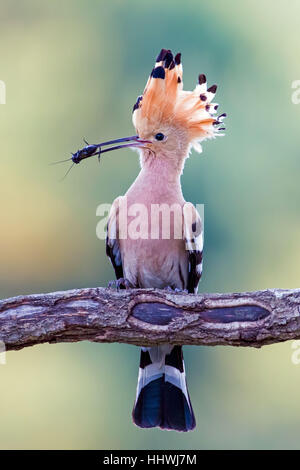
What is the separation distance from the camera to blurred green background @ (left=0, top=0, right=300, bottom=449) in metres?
5.70

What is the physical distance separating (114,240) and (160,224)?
0.24 meters

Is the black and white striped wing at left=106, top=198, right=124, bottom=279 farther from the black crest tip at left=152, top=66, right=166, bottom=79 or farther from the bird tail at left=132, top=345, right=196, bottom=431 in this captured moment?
the black crest tip at left=152, top=66, right=166, bottom=79

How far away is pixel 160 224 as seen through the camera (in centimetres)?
287

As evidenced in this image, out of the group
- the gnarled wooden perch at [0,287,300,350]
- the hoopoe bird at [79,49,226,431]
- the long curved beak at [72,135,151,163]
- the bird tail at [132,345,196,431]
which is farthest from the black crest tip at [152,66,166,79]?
the bird tail at [132,345,196,431]

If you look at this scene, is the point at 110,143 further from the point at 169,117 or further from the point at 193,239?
the point at 193,239

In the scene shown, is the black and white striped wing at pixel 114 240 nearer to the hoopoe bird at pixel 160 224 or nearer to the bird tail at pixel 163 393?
the hoopoe bird at pixel 160 224

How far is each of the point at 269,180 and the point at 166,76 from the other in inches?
141

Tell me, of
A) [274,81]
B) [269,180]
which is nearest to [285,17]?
[274,81]

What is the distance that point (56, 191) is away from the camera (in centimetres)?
655

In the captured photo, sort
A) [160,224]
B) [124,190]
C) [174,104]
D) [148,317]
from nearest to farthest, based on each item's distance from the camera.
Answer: [148,317], [160,224], [174,104], [124,190]

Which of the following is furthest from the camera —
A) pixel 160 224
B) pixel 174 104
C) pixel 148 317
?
pixel 174 104

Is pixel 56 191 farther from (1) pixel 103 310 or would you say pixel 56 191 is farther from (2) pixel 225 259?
(1) pixel 103 310

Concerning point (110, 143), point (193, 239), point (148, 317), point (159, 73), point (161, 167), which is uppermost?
point (159, 73)

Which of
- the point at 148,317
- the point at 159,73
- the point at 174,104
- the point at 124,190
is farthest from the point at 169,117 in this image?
the point at 124,190
